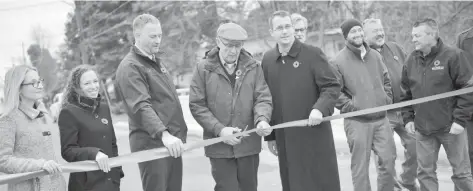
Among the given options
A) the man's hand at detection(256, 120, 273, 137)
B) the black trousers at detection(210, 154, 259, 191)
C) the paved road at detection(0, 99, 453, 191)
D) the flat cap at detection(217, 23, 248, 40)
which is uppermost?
the flat cap at detection(217, 23, 248, 40)

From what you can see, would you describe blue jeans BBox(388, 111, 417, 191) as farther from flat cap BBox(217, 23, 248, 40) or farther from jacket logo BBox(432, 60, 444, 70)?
flat cap BBox(217, 23, 248, 40)

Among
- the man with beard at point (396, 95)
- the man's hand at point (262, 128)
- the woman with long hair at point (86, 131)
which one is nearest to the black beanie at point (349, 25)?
the man with beard at point (396, 95)

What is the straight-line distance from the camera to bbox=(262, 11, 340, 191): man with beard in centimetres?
525

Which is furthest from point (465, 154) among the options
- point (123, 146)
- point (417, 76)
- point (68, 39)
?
point (68, 39)

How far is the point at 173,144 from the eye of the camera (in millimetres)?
4398

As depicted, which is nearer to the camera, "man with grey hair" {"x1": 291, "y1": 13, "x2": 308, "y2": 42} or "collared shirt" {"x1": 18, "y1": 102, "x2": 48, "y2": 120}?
"collared shirt" {"x1": 18, "y1": 102, "x2": 48, "y2": 120}

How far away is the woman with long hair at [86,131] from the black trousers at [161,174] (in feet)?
1.07

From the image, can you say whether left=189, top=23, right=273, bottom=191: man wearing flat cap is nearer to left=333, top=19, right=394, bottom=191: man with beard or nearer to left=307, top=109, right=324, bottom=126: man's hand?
left=307, top=109, right=324, bottom=126: man's hand

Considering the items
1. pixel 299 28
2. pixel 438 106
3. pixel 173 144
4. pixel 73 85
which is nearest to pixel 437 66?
pixel 438 106

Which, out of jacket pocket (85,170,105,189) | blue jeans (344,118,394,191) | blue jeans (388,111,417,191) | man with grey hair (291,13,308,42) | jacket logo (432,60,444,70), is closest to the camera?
jacket pocket (85,170,105,189)

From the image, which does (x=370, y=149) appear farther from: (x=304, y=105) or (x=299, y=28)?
(x=299, y=28)

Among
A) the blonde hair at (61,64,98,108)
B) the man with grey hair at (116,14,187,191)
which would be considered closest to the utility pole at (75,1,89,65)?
the man with grey hair at (116,14,187,191)

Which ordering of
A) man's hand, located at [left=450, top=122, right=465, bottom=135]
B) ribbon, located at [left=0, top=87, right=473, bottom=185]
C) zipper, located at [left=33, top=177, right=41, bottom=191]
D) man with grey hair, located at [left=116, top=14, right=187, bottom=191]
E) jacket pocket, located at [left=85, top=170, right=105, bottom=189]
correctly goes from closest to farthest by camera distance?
ribbon, located at [left=0, top=87, right=473, bottom=185]
zipper, located at [left=33, top=177, right=41, bottom=191]
jacket pocket, located at [left=85, top=170, right=105, bottom=189]
man with grey hair, located at [left=116, top=14, right=187, bottom=191]
man's hand, located at [left=450, top=122, right=465, bottom=135]

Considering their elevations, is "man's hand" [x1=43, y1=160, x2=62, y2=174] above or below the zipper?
above
